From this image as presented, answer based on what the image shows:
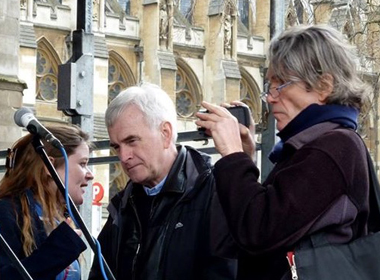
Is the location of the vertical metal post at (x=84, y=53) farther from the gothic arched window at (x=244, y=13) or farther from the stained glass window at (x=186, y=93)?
the gothic arched window at (x=244, y=13)

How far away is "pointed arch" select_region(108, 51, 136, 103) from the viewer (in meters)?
37.6

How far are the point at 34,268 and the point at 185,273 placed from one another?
0.50 m

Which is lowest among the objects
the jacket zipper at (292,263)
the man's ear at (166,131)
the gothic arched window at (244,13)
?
the jacket zipper at (292,263)

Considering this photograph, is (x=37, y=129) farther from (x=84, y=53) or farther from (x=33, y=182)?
(x=84, y=53)

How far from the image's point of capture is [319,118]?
11.3 ft

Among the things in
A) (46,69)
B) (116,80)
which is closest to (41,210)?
(46,69)

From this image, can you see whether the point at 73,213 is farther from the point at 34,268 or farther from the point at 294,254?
the point at 294,254

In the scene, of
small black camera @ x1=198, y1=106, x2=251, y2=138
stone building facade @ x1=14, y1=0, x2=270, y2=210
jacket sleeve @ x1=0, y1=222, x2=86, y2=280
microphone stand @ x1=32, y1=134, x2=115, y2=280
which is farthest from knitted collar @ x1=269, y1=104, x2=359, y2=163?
stone building facade @ x1=14, y1=0, x2=270, y2=210

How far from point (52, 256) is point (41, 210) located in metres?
0.34

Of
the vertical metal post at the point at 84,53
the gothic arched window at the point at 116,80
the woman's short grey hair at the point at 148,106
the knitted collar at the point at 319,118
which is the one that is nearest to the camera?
the knitted collar at the point at 319,118

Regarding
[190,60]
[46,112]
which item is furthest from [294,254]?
[190,60]

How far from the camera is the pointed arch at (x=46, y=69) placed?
35594 millimetres

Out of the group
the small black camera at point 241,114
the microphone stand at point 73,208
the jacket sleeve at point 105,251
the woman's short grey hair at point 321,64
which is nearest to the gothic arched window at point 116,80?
the jacket sleeve at point 105,251

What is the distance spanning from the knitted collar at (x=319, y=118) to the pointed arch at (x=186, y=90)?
36.1 meters
